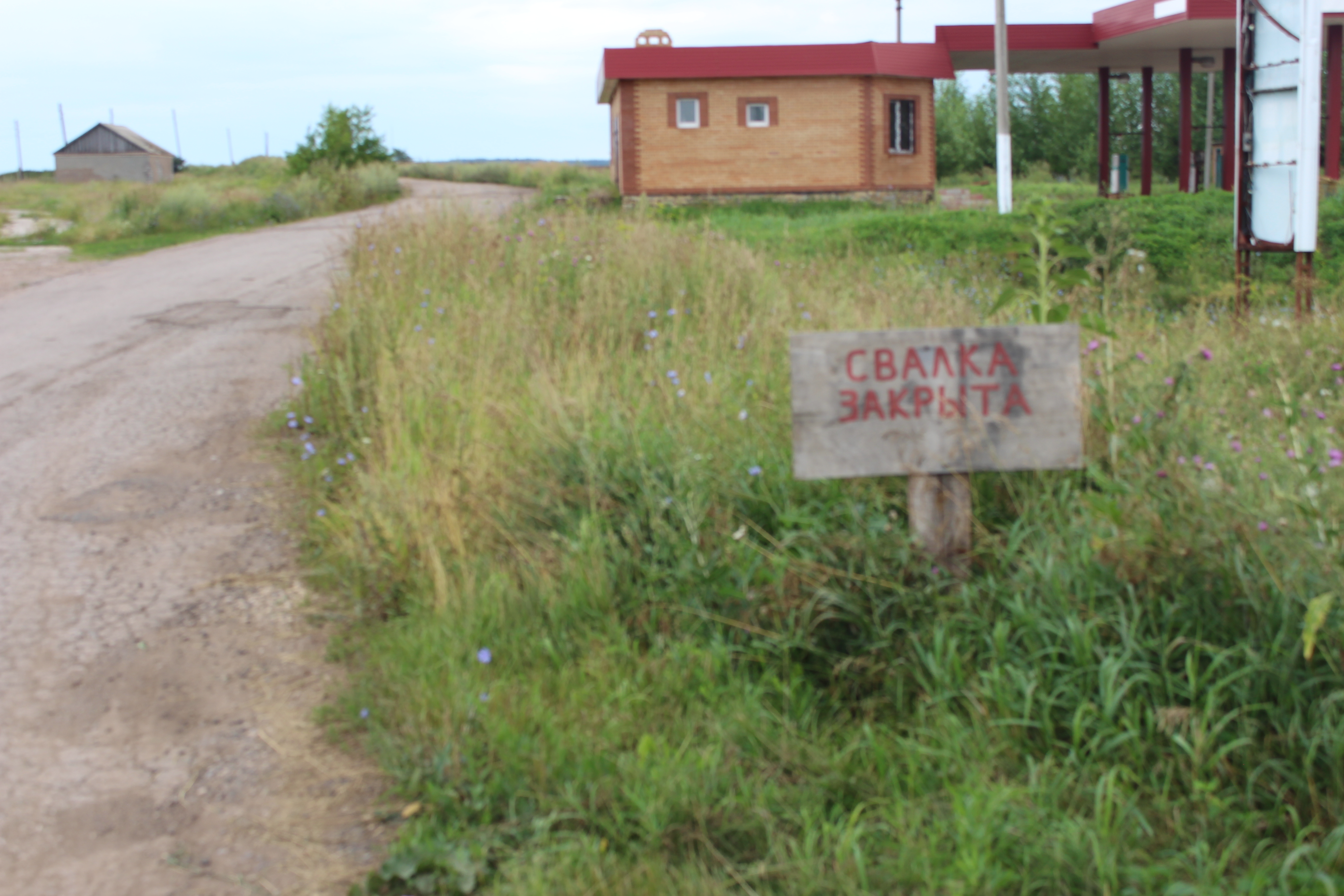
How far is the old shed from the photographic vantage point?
244 feet

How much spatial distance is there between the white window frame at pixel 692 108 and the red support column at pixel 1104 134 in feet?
30.5

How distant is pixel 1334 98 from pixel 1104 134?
17.8 ft

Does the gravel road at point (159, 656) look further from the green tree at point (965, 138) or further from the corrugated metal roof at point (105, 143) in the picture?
the corrugated metal roof at point (105, 143)

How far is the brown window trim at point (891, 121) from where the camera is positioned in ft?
85.6

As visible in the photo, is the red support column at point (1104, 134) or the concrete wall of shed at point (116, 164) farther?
the concrete wall of shed at point (116, 164)

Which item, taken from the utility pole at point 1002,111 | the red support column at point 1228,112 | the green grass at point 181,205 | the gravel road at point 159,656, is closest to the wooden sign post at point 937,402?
the gravel road at point 159,656

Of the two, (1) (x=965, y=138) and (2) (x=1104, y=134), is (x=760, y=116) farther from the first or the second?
(1) (x=965, y=138)

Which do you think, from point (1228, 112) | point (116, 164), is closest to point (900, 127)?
point (1228, 112)

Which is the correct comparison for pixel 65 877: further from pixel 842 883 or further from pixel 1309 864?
pixel 1309 864

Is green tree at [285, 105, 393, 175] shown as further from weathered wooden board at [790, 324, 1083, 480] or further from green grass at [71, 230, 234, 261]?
weathered wooden board at [790, 324, 1083, 480]

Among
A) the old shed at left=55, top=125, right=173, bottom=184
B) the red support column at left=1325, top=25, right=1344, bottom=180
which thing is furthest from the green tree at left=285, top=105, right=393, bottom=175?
the old shed at left=55, top=125, right=173, bottom=184

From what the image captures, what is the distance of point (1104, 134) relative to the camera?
26484 mm

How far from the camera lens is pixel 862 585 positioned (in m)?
3.31

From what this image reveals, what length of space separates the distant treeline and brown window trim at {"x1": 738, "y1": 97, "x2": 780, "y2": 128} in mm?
23007
